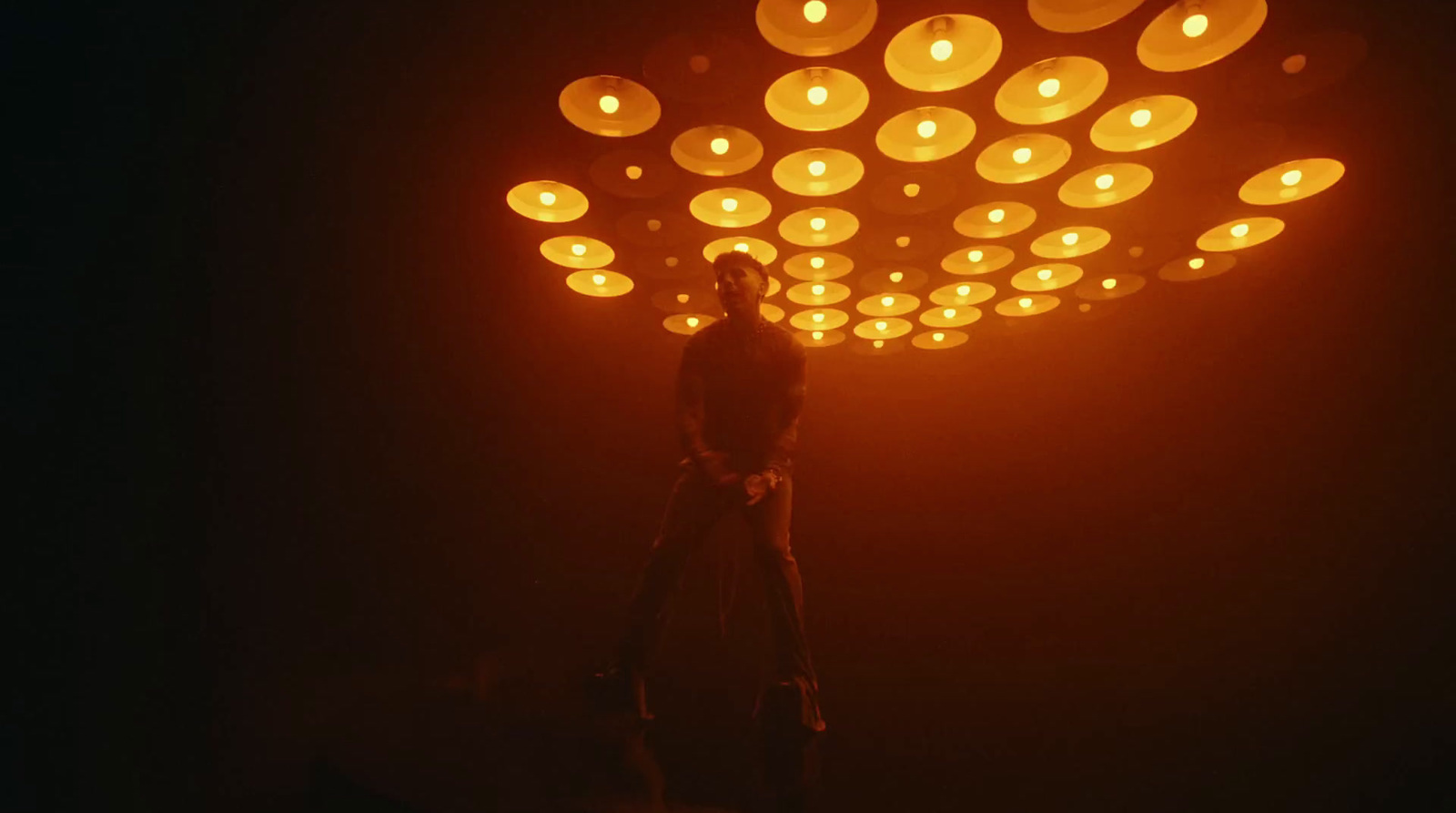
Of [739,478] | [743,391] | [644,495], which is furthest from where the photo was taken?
[644,495]

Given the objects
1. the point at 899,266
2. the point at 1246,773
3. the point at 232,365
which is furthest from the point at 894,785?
the point at 232,365

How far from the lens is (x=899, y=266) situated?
13.6ft

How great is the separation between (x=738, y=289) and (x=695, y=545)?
4.72 ft

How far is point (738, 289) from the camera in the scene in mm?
3377

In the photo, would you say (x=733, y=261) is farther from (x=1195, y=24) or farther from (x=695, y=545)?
(x=1195, y=24)

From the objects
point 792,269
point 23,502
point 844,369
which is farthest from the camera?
point 844,369

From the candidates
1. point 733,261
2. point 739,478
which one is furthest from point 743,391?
point 733,261

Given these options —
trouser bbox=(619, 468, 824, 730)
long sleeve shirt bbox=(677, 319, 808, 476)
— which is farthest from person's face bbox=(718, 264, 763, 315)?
trouser bbox=(619, 468, 824, 730)

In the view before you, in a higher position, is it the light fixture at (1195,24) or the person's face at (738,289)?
the light fixture at (1195,24)

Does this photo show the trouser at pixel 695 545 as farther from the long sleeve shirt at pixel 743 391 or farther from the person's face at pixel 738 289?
the person's face at pixel 738 289

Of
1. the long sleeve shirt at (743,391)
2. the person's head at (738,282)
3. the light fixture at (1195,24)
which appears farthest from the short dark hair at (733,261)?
the light fixture at (1195,24)

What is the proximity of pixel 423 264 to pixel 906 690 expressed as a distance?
13.7ft

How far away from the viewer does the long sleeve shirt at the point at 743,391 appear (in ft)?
11.4

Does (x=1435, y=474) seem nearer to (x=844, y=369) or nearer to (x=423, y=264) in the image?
(x=844, y=369)
